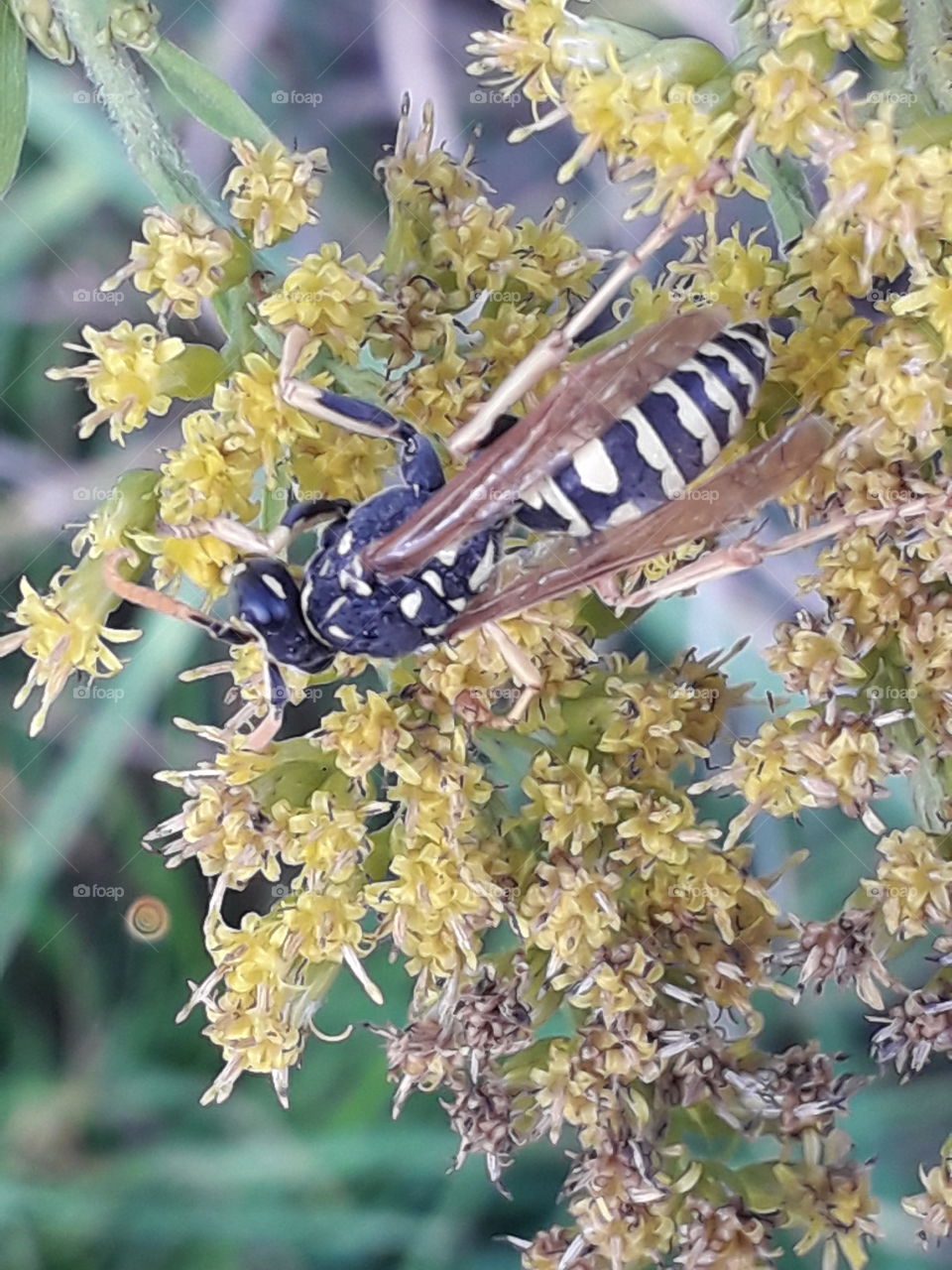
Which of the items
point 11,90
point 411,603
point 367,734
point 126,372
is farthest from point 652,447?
point 11,90

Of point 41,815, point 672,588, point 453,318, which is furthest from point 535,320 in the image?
point 41,815

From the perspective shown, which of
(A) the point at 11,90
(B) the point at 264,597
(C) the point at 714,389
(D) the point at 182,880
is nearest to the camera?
(C) the point at 714,389

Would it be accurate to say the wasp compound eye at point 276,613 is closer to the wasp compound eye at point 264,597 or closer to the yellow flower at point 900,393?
the wasp compound eye at point 264,597

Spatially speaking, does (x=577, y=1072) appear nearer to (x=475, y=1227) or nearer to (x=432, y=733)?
(x=432, y=733)

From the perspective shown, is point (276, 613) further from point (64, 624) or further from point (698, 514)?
point (698, 514)

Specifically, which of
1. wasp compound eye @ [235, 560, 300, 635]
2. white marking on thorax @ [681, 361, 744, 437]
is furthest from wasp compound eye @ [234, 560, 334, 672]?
A: white marking on thorax @ [681, 361, 744, 437]

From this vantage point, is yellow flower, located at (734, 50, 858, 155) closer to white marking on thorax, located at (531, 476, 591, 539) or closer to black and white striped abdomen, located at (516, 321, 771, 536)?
black and white striped abdomen, located at (516, 321, 771, 536)

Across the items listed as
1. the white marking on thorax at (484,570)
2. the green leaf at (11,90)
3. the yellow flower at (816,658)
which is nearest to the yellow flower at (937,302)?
the yellow flower at (816,658)
